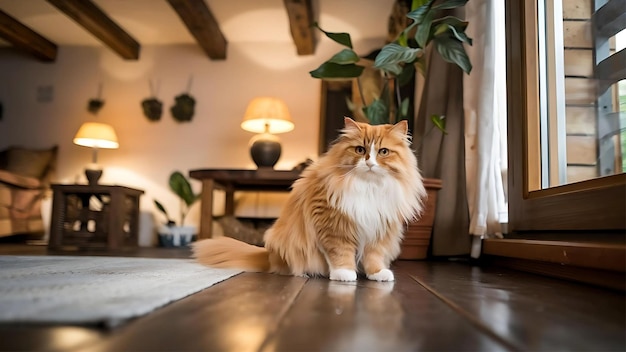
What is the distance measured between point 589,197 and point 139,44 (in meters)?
3.75

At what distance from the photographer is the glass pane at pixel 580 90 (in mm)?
1186

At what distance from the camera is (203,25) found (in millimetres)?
3123

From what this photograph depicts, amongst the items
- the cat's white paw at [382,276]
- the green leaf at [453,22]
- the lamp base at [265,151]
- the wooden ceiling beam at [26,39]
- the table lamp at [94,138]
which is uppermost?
the wooden ceiling beam at [26,39]

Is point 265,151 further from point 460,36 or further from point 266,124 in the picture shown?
point 460,36

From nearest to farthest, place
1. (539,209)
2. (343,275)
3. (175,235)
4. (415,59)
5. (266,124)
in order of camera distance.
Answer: (343,275), (539,209), (415,59), (266,124), (175,235)

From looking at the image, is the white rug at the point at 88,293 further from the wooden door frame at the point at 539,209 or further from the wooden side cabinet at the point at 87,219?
the wooden side cabinet at the point at 87,219

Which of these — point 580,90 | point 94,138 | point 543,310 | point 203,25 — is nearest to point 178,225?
point 94,138

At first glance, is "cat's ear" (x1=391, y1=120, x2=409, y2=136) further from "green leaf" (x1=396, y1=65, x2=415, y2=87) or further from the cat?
"green leaf" (x1=396, y1=65, x2=415, y2=87)

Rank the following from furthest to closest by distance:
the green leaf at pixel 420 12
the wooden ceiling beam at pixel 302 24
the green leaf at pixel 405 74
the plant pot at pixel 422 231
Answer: the wooden ceiling beam at pixel 302 24, the green leaf at pixel 405 74, the plant pot at pixel 422 231, the green leaf at pixel 420 12

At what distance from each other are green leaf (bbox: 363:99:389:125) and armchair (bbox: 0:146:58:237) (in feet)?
9.18

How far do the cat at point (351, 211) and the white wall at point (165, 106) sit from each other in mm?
2154

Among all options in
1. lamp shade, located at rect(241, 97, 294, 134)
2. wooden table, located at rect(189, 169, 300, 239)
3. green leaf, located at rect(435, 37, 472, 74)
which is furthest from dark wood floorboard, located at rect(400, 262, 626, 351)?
lamp shade, located at rect(241, 97, 294, 134)

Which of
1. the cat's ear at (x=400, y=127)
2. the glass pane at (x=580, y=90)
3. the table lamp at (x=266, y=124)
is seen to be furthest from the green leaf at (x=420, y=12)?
the table lamp at (x=266, y=124)

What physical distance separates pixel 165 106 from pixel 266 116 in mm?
1274
